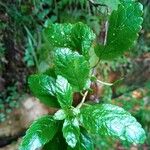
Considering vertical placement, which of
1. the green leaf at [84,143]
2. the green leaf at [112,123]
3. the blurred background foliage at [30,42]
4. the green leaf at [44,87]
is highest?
the green leaf at [44,87]

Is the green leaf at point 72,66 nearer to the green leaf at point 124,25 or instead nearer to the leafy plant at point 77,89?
the leafy plant at point 77,89

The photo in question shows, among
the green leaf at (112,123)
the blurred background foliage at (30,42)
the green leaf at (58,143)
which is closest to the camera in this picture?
the green leaf at (112,123)

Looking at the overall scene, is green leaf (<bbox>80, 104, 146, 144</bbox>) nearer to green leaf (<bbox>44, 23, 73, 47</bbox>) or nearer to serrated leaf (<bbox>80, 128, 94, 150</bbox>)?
serrated leaf (<bbox>80, 128, 94, 150</bbox>)

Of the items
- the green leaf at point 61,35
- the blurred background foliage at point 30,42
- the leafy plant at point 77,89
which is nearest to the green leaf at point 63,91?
the leafy plant at point 77,89

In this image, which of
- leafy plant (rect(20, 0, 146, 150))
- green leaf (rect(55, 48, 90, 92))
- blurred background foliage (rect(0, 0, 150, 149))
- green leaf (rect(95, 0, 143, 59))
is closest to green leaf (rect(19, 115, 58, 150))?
leafy plant (rect(20, 0, 146, 150))

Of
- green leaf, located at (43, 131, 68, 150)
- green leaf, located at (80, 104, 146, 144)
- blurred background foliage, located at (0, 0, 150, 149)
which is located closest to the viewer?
green leaf, located at (80, 104, 146, 144)

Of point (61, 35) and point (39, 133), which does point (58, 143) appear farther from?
point (61, 35)

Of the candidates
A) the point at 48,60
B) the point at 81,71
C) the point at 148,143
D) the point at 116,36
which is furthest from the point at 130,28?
the point at 148,143
